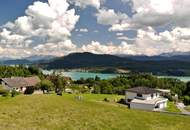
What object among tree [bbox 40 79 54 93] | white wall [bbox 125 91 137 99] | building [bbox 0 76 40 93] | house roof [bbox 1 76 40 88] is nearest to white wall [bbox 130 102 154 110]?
white wall [bbox 125 91 137 99]

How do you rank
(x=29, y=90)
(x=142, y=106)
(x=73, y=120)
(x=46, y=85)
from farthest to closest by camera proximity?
1. (x=29, y=90)
2. (x=46, y=85)
3. (x=142, y=106)
4. (x=73, y=120)

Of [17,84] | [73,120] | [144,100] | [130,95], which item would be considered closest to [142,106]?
[144,100]

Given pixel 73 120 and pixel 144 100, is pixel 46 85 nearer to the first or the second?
pixel 144 100

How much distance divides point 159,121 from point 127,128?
279 inches

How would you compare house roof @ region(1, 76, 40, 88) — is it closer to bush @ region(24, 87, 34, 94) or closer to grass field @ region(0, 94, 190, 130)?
bush @ region(24, 87, 34, 94)

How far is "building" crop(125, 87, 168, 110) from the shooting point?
7238 centimetres

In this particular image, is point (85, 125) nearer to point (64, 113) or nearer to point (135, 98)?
point (64, 113)

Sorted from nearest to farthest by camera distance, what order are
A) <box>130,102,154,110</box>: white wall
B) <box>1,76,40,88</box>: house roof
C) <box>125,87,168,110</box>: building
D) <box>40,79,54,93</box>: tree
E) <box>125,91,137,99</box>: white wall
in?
<box>130,102,154,110</box>: white wall → <box>125,87,168,110</box>: building → <box>125,91,137,99</box>: white wall → <box>40,79,54,93</box>: tree → <box>1,76,40,88</box>: house roof

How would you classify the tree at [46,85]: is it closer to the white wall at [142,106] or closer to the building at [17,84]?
the building at [17,84]

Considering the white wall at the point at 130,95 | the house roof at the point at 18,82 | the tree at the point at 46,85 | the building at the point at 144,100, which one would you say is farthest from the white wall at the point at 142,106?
the house roof at the point at 18,82

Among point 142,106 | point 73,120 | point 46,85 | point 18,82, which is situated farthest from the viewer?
point 18,82

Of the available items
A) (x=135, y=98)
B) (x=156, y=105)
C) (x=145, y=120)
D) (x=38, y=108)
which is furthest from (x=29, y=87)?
(x=145, y=120)

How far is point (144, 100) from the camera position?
7706cm

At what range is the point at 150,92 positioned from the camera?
79.7 m
